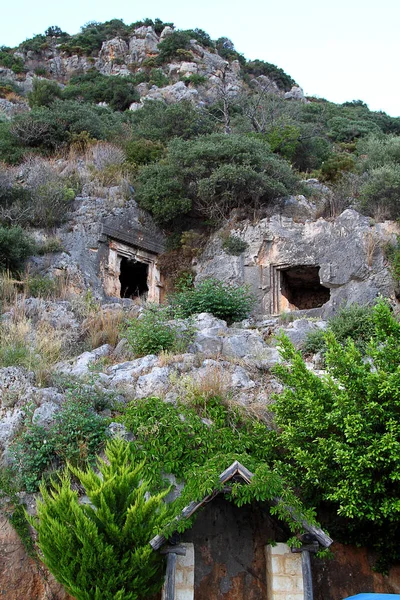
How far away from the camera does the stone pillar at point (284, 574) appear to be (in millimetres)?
6789

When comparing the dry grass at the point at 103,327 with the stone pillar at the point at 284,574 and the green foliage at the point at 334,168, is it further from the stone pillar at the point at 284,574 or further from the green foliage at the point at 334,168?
the green foliage at the point at 334,168

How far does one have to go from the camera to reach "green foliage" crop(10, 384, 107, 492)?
7.86 meters

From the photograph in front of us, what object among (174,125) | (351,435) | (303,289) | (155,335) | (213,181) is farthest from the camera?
(174,125)

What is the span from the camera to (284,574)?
22.6ft

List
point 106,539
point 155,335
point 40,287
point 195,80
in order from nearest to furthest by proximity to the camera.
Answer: point 106,539 → point 155,335 → point 40,287 → point 195,80

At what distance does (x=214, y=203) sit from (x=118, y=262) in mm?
3155

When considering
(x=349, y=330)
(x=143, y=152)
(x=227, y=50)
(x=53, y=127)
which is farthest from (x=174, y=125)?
(x=227, y=50)

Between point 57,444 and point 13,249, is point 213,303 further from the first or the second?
Answer: point 57,444

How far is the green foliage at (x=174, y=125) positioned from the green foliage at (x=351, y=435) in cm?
1537

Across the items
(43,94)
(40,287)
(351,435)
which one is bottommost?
(351,435)

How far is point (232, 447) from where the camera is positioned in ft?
26.2

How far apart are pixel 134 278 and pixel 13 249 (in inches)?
202

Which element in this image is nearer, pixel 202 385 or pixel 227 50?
pixel 202 385

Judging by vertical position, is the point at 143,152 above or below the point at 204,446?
above
